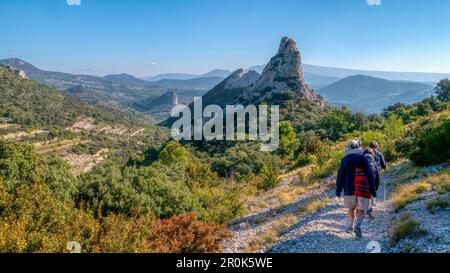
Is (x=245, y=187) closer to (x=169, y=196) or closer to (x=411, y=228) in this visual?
(x=169, y=196)

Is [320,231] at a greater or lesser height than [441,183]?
lesser

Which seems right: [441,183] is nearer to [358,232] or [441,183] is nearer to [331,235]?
[358,232]

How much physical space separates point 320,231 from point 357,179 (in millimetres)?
2143

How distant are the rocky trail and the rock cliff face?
231 ft

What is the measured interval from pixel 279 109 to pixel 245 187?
165 ft

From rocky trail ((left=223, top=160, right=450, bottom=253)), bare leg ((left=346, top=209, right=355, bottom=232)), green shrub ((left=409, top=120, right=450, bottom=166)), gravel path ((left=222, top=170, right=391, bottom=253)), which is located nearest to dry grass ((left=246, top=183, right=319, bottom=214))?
rocky trail ((left=223, top=160, right=450, bottom=253))

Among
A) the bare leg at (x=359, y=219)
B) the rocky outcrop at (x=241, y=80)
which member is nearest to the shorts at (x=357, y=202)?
the bare leg at (x=359, y=219)

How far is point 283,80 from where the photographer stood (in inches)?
3533

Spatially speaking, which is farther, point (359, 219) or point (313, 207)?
point (313, 207)

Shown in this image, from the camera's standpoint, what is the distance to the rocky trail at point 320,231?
314 inches

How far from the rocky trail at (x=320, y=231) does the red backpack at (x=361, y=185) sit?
3.78ft

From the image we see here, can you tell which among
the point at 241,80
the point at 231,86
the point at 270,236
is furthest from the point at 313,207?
the point at 241,80

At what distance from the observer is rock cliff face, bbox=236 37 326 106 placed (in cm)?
8588

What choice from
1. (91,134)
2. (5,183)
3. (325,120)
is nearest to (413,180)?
(5,183)
